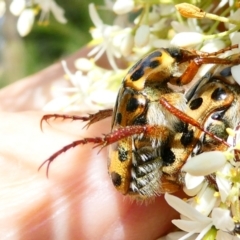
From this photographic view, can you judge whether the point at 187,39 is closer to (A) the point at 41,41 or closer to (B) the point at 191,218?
(B) the point at 191,218

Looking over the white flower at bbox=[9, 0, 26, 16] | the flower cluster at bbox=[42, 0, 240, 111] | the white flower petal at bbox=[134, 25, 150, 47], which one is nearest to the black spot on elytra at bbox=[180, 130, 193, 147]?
the flower cluster at bbox=[42, 0, 240, 111]

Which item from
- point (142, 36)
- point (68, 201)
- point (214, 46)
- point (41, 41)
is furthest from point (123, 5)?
point (41, 41)

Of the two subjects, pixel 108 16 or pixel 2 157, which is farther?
pixel 108 16

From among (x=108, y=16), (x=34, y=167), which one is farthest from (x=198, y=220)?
(x=108, y=16)

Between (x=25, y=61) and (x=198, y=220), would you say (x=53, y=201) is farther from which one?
(x=25, y=61)

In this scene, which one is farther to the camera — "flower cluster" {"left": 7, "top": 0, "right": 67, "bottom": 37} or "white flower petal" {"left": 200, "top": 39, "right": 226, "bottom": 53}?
"flower cluster" {"left": 7, "top": 0, "right": 67, "bottom": 37}

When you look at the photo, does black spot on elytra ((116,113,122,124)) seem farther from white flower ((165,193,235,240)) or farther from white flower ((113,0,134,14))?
white flower ((113,0,134,14))
